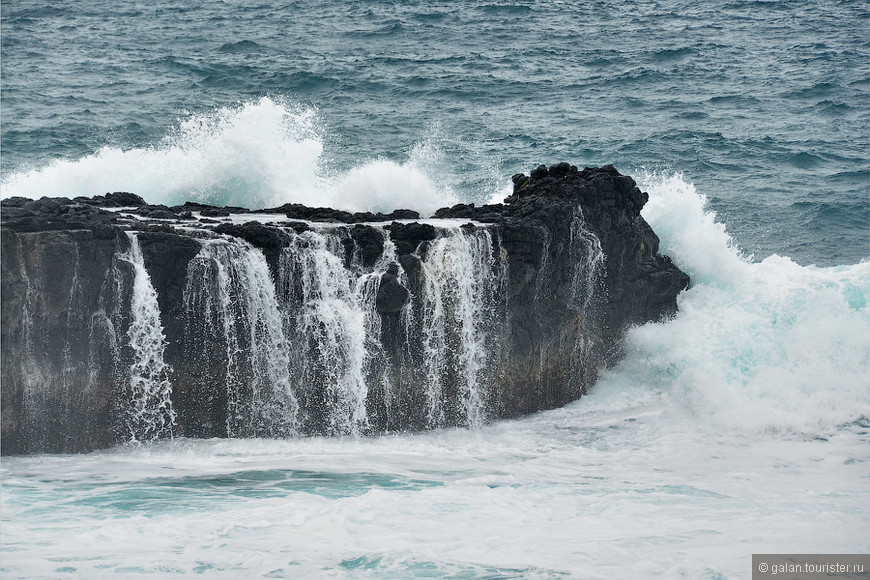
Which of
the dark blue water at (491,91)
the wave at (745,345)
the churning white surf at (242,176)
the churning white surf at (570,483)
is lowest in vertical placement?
the churning white surf at (570,483)

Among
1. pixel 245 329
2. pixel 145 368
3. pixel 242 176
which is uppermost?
pixel 242 176

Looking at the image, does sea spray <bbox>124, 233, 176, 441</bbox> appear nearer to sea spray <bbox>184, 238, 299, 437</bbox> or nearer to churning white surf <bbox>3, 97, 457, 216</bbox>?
sea spray <bbox>184, 238, 299, 437</bbox>

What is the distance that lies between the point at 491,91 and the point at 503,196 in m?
7.17

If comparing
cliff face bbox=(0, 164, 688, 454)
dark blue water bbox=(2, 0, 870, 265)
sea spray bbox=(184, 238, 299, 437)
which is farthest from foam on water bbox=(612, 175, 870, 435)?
sea spray bbox=(184, 238, 299, 437)

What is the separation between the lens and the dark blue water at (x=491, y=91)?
757 inches

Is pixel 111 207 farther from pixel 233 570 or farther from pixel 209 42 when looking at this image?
pixel 209 42

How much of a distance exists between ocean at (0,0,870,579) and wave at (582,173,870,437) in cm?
4

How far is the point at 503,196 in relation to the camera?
1697 centimetres

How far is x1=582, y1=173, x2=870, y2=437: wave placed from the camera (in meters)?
12.4

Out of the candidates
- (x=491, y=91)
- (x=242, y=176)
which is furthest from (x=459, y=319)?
(x=491, y=91)

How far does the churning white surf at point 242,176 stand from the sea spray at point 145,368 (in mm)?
5893

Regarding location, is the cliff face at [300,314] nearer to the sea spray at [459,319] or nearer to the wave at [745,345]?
the sea spray at [459,319]

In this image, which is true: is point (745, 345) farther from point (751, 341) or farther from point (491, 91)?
point (491, 91)

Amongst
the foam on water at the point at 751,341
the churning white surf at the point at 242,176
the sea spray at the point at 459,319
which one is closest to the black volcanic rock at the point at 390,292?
the sea spray at the point at 459,319
